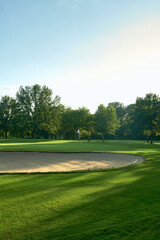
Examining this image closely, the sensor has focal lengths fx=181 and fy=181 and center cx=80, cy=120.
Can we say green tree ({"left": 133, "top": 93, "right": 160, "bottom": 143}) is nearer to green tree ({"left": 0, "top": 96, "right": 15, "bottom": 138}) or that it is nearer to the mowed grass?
green tree ({"left": 0, "top": 96, "right": 15, "bottom": 138})

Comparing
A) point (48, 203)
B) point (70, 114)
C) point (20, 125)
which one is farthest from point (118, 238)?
point (70, 114)

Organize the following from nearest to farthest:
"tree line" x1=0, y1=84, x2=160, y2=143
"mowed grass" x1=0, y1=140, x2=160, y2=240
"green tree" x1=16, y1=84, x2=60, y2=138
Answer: "mowed grass" x1=0, y1=140, x2=160, y2=240
"tree line" x1=0, y1=84, x2=160, y2=143
"green tree" x1=16, y1=84, x2=60, y2=138

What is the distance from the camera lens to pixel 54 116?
63.1 meters

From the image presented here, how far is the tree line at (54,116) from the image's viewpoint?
4972cm

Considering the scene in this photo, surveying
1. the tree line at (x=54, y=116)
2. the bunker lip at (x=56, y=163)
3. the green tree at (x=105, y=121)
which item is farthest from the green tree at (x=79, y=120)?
the bunker lip at (x=56, y=163)

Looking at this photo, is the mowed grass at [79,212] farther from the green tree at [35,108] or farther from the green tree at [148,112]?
the green tree at [35,108]

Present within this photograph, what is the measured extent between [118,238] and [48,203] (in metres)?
1.78

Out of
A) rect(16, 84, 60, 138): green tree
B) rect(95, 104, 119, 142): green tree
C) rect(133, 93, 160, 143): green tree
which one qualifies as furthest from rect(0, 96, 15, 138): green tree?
rect(133, 93, 160, 143): green tree

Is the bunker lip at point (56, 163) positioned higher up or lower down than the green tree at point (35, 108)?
lower down

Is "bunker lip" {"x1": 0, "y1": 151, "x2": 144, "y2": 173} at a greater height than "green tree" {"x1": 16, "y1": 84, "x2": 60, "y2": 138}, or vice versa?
"green tree" {"x1": 16, "y1": 84, "x2": 60, "y2": 138}

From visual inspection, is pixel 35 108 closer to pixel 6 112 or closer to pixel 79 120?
pixel 6 112

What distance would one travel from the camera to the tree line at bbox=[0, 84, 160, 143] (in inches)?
1957

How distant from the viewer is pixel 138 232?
2662 mm

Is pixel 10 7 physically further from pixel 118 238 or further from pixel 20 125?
pixel 20 125
